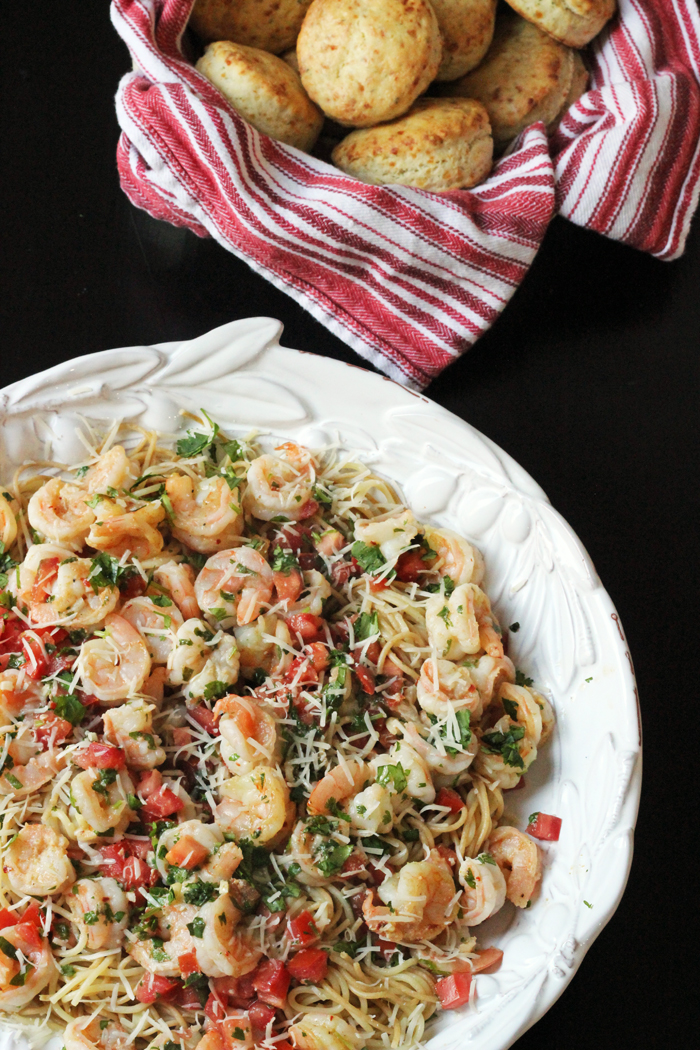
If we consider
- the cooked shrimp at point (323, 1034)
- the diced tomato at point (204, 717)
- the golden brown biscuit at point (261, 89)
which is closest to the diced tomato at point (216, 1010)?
the cooked shrimp at point (323, 1034)

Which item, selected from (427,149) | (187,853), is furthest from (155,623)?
(427,149)

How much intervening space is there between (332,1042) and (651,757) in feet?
4.50

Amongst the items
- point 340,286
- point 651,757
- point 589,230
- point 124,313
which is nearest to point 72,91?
point 124,313

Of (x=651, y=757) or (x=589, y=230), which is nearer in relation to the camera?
(x=651, y=757)

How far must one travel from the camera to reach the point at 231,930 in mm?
2062

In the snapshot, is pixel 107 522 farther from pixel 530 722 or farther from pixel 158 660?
pixel 530 722

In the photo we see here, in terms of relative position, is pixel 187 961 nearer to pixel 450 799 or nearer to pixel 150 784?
pixel 150 784

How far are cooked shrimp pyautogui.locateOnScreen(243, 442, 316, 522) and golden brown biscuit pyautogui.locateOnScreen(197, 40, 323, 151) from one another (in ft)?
3.28

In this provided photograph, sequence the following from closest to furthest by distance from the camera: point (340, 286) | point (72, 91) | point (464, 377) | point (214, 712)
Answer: point (214, 712), point (340, 286), point (464, 377), point (72, 91)

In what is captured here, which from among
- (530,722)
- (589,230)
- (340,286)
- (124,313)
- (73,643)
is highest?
(589,230)

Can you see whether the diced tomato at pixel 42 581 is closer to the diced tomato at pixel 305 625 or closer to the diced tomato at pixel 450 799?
the diced tomato at pixel 305 625

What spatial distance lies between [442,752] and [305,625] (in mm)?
459

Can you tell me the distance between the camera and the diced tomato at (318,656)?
232 centimetres

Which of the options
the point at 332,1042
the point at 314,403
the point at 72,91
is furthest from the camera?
the point at 72,91
